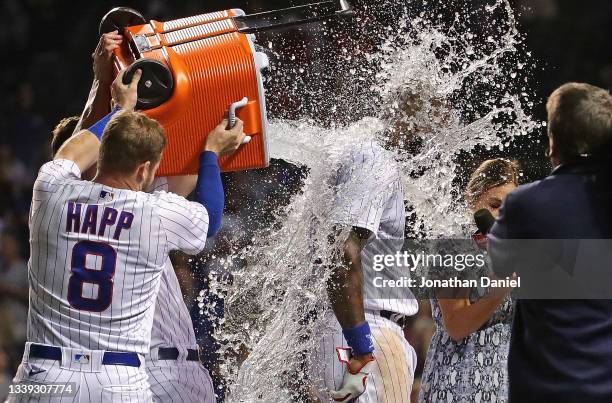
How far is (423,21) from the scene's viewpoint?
4.17m

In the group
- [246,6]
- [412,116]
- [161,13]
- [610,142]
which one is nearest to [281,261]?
[412,116]

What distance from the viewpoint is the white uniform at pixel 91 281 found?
3176mm

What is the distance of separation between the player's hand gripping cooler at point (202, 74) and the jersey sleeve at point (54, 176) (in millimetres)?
348

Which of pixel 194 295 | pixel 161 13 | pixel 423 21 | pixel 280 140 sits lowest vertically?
pixel 194 295

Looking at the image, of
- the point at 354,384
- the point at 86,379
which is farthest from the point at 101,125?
the point at 354,384

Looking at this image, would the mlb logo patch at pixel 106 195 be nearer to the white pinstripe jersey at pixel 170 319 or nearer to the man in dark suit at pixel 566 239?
the white pinstripe jersey at pixel 170 319

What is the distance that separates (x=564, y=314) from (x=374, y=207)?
1.08 metres

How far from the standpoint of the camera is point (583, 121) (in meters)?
2.90

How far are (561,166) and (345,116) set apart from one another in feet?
4.38

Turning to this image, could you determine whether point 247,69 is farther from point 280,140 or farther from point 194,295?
point 194,295

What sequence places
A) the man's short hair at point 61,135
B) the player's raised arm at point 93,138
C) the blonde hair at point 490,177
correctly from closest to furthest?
the player's raised arm at point 93,138 → the blonde hair at point 490,177 → the man's short hair at point 61,135

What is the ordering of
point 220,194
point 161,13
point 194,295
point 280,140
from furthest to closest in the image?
point 161,13
point 194,295
point 280,140
point 220,194

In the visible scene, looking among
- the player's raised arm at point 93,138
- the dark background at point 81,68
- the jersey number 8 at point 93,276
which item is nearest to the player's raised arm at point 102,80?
the player's raised arm at point 93,138

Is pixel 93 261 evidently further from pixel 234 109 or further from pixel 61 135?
pixel 61 135
